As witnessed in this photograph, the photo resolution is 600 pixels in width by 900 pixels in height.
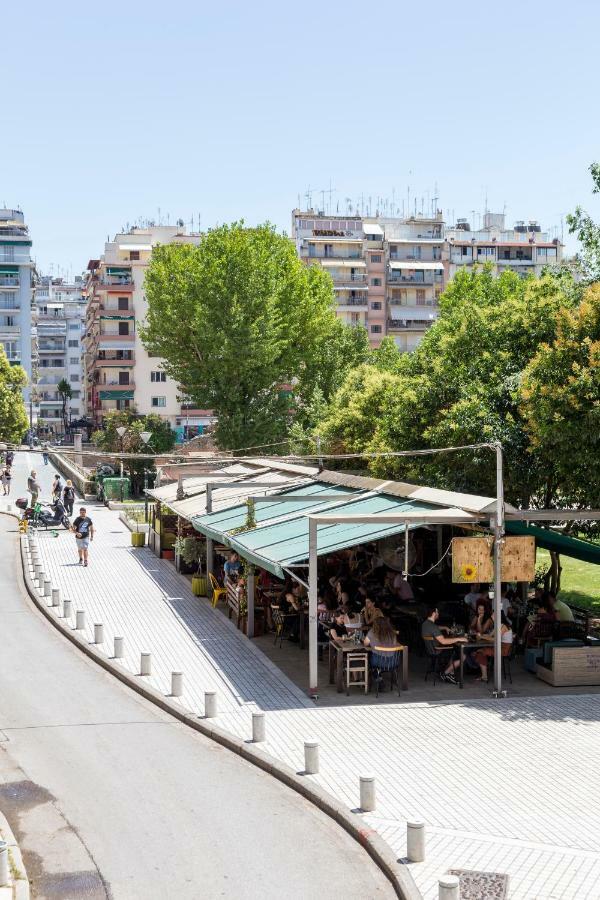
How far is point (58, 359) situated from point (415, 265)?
73953mm

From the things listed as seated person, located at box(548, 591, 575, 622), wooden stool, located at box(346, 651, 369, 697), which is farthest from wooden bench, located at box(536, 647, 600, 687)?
wooden stool, located at box(346, 651, 369, 697)

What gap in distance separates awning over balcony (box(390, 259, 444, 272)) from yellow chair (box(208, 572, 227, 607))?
8319 cm

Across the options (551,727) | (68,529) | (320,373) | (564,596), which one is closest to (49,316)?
(320,373)

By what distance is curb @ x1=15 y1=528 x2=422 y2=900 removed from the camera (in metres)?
10.3

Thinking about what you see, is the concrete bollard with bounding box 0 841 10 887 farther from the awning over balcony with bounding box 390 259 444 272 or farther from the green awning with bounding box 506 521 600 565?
the awning over balcony with bounding box 390 259 444 272

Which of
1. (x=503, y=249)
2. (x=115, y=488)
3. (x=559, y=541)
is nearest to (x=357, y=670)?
(x=559, y=541)

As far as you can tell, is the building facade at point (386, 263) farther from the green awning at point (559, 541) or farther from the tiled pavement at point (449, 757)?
the tiled pavement at point (449, 757)

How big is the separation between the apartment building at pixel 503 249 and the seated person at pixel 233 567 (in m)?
88.2

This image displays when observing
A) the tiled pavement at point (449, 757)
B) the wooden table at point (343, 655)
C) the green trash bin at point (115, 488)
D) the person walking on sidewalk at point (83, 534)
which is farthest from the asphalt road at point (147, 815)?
the green trash bin at point (115, 488)

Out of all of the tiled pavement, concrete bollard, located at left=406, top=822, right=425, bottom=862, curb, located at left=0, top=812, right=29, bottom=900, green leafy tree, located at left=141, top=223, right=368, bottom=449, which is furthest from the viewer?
green leafy tree, located at left=141, top=223, right=368, bottom=449

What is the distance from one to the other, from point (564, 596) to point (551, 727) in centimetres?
1371

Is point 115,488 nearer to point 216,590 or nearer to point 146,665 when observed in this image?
point 216,590

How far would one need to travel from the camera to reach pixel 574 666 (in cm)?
1770

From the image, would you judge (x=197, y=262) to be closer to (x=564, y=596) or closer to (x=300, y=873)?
(x=564, y=596)
